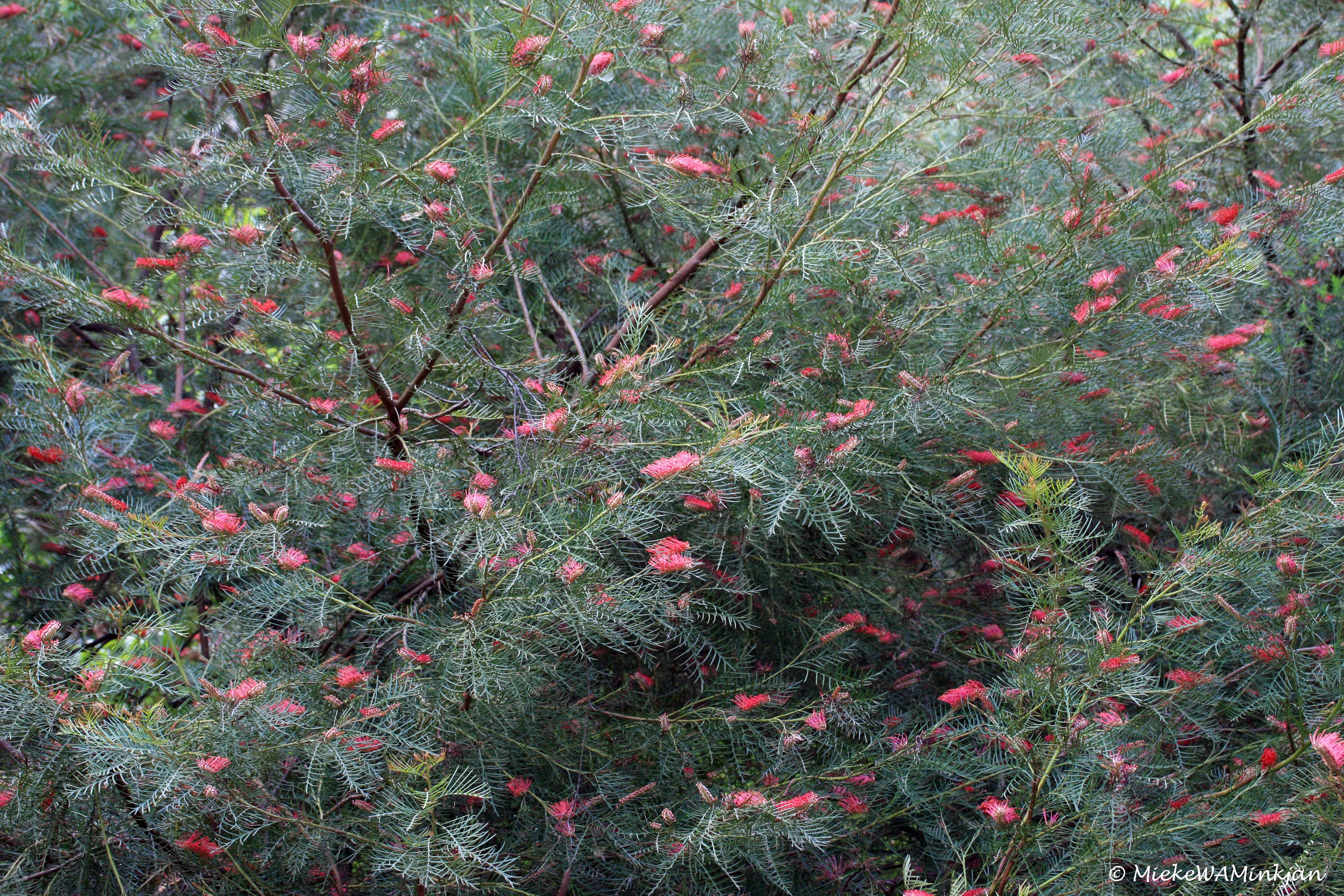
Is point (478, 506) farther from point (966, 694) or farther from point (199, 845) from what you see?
point (966, 694)

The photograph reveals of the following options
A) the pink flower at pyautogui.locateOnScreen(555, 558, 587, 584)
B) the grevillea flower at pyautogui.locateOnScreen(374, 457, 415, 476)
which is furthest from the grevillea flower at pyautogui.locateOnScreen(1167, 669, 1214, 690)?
the grevillea flower at pyautogui.locateOnScreen(374, 457, 415, 476)

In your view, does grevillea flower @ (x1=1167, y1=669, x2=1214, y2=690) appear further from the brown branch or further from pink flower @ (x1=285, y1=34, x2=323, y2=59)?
the brown branch

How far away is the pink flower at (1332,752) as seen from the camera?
1.16 m

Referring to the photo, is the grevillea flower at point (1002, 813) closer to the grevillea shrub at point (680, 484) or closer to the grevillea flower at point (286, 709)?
the grevillea shrub at point (680, 484)

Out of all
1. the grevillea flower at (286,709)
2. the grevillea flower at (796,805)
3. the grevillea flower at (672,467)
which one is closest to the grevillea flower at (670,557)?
the grevillea flower at (672,467)

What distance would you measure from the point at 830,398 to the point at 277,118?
1261 mm

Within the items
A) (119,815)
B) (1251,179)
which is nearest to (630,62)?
(119,815)

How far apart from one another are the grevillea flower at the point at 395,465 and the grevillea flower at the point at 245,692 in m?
0.37

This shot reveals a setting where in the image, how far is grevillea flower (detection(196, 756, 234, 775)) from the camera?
1318mm

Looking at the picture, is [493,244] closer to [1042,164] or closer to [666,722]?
[666,722]

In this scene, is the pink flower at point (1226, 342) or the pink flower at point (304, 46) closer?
the pink flower at point (304, 46)

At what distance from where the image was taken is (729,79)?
2.11 meters

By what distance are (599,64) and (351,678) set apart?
998mm

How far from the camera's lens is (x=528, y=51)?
4.73 ft
